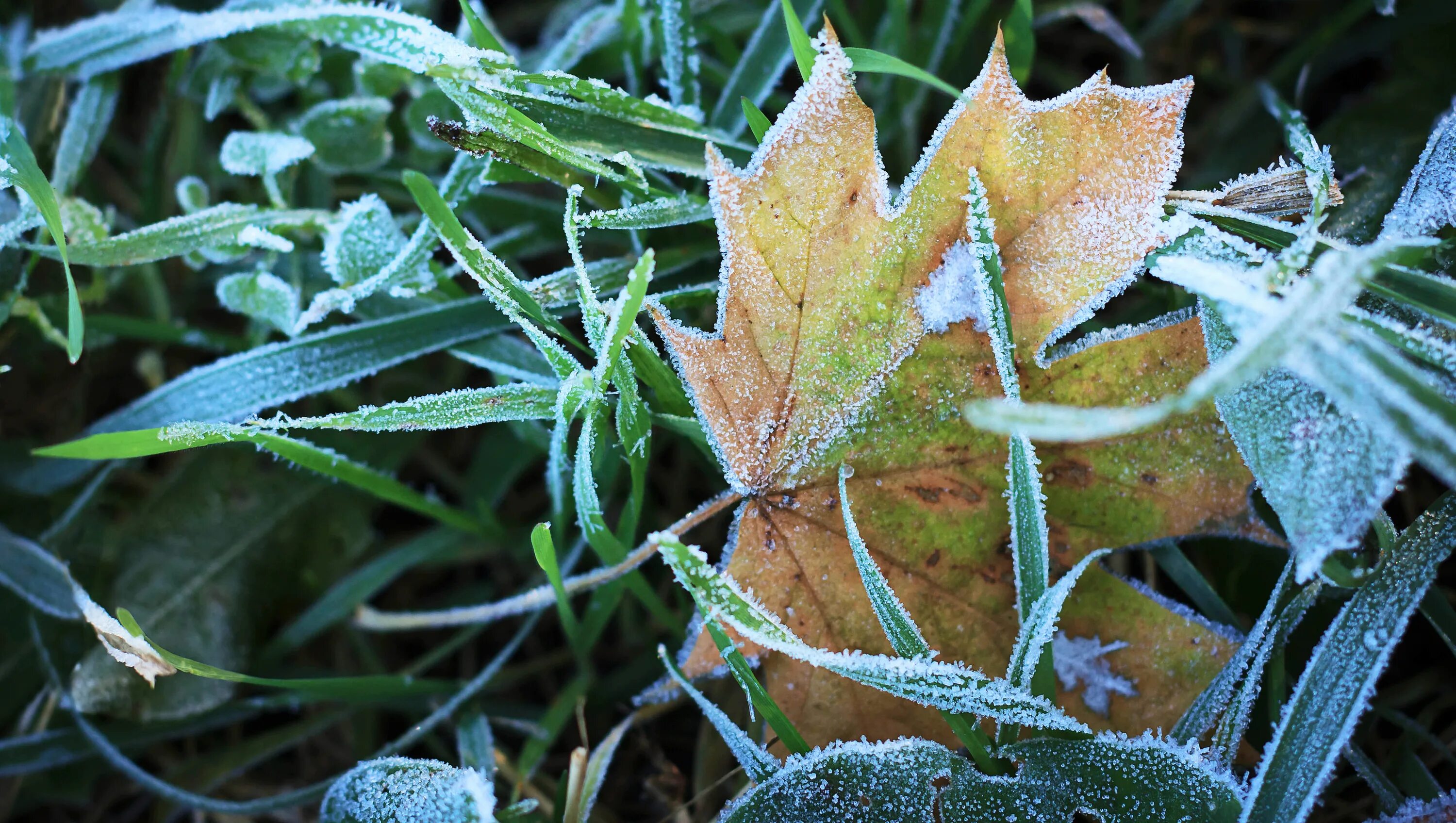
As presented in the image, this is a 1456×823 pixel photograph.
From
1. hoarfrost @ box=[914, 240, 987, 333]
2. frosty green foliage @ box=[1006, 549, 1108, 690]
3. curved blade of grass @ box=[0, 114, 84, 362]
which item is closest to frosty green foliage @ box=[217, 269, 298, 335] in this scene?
curved blade of grass @ box=[0, 114, 84, 362]

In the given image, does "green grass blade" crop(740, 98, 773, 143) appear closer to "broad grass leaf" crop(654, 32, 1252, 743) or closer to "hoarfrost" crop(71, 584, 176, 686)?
"broad grass leaf" crop(654, 32, 1252, 743)

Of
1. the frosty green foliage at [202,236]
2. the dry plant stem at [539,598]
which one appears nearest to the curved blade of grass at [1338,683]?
the dry plant stem at [539,598]

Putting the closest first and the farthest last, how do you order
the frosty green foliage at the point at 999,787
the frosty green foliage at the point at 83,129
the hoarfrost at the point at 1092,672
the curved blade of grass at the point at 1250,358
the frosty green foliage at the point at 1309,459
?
the curved blade of grass at the point at 1250,358 → the frosty green foliage at the point at 1309,459 → the frosty green foliage at the point at 999,787 → the hoarfrost at the point at 1092,672 → the frosty green foliage at the point at 83,129

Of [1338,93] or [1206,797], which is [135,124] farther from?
[1338,93]

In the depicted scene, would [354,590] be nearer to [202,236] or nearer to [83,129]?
[202,236]

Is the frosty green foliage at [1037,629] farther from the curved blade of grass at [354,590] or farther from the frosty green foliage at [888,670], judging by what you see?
the curved blade of grass at [354,590]
